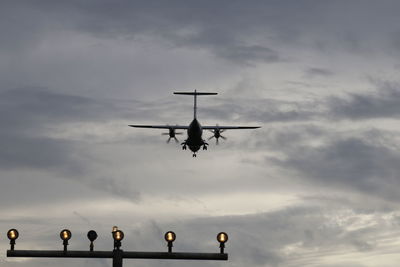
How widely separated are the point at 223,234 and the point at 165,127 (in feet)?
301

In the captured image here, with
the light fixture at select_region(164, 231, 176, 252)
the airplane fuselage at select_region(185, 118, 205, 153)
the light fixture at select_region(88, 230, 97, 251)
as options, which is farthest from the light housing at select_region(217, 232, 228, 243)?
the airplane fuselage at select_region(185, 118, 205, 153)

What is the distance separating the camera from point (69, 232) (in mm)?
30359

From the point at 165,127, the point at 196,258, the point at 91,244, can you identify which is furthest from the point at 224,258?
the point at 165,127

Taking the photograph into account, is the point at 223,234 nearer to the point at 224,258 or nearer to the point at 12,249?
the point at 224,258

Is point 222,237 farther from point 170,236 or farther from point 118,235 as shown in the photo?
point 118,235

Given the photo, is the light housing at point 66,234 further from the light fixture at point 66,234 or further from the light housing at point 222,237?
the light housing at point 222,237

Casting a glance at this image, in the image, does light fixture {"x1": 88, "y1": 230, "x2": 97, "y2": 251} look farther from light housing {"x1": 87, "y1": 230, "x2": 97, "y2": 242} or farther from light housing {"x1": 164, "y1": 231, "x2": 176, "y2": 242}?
light housing {"x1": 164, "y1": 231, "x2": 176, "y2": 242}

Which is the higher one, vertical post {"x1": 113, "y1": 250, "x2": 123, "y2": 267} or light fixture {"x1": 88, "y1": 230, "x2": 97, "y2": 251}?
light fixture {"x1": 88, "y1": 230, "x2": 97, "y2": 251}

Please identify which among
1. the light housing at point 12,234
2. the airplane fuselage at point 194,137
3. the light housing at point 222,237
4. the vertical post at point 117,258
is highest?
the airplane fuselage at point 194,137

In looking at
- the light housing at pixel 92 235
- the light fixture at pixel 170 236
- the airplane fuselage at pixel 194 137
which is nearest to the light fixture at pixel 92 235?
A: the light housing at pixel 92 235

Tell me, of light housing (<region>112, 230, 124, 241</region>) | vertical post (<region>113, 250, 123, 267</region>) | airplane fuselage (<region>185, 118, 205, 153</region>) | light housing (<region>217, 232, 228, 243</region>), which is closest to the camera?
light housing (<region>112, 230, 124, 241</region>)

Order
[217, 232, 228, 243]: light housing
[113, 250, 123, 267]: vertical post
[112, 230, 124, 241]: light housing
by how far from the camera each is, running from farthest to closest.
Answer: [113, 250, 123, 267]: vertical post < [217, 232, 228, 243]: light housing < [112, 230, 124, 241]: light housing

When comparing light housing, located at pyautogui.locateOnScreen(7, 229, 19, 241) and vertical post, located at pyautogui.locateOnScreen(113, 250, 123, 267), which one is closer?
light housing, located at pyautogui.locateOnScreen(7, 229, 19, 241)

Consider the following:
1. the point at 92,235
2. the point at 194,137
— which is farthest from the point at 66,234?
the point at 194,137
